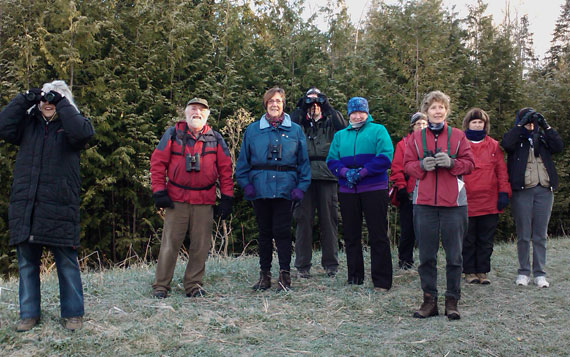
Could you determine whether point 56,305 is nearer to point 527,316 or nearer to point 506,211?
point 527,316

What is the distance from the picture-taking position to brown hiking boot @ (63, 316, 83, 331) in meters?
3.85

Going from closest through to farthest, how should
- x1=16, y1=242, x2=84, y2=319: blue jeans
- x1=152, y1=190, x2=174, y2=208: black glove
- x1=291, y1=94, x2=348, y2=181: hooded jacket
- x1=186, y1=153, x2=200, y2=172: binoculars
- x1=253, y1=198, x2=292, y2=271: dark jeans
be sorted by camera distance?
x1=16, y1=242, x2=84, y2=319: blue jeans → x1=152, y1=190, x2=174, y2=208: black glove → x1=186, y1=153, x2=200, y2=172: binoculars → x1=253, y1=198, x2=292, y2=271: dark jeans → x1=291, y1=94, x2=348, y2=181: hooded jacket

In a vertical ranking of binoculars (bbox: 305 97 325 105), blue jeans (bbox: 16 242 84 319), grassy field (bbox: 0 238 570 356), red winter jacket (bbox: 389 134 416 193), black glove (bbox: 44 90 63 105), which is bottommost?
grassy field (bbox: 0 238 570 356)

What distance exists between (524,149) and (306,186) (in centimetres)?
283

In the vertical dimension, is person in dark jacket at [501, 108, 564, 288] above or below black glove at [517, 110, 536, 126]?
below

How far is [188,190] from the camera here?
5.17 metres

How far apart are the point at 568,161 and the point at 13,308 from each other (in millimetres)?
15095

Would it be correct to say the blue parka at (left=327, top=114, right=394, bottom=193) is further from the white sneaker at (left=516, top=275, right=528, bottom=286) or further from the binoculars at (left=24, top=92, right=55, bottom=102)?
the binoculars at (left=24, top=92, right=55, bottom=102)

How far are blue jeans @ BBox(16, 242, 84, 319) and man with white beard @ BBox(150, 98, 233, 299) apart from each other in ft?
3.84

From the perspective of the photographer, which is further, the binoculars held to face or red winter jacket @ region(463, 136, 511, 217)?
red winter jacket @ region(463, 136, 511, 217)

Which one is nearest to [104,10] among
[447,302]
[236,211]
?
[236,211]

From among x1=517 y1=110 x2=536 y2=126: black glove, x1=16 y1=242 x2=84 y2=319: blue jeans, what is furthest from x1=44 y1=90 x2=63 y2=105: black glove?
x1=517 y1=110 x2=536 y2=126: black glove

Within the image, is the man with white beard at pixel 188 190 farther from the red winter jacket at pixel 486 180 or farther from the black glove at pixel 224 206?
the red winter jacket at pixel 486 180

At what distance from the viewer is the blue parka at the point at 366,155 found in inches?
211
